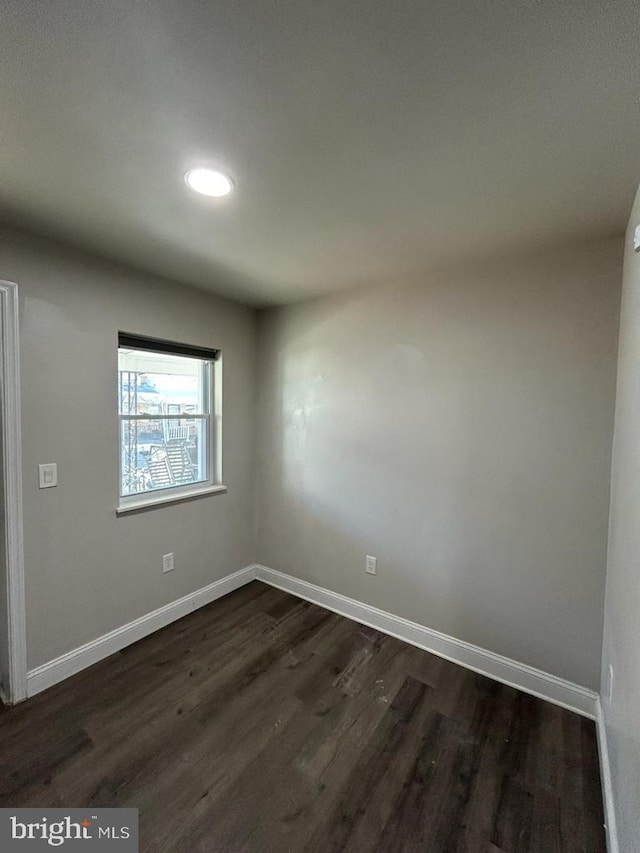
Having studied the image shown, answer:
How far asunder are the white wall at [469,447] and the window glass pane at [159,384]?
727mm

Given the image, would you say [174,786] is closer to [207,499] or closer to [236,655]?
[236,655]

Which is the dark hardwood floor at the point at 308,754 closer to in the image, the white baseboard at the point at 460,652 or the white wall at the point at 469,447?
the white baseboard at the point at 460,652

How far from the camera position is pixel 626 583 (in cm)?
120

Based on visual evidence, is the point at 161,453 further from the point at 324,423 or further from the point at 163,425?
the point at 324,423

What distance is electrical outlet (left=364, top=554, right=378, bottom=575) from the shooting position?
8.21 feet

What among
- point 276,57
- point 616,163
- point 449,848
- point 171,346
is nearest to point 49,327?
point 171,346

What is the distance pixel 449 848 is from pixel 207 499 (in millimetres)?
2245

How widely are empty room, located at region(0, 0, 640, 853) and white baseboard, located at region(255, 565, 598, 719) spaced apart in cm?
1

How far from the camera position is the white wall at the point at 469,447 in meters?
1.78

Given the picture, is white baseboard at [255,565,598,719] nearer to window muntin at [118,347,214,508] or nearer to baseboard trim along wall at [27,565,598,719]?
baseboard trim along wall at [27,565,598,719]

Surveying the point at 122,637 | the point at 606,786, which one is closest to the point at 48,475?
the point at 122,637

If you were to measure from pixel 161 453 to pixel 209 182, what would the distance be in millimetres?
1847

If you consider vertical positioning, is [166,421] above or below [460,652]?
above

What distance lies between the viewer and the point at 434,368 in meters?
2.22
